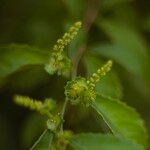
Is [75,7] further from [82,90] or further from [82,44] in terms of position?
[82,90]

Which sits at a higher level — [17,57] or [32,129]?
[17,57]

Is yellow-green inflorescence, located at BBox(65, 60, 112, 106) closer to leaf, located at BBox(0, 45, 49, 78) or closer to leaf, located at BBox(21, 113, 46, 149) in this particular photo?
leaf, located at BBox(0, 45, 49, 78)

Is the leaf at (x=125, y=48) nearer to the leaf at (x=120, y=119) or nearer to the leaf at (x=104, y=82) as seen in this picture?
the leaf at (x=104, y=82)

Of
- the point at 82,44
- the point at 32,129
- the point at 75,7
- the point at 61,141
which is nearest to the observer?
the point at 61,141

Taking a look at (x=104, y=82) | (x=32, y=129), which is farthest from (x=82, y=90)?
(x=32, y=129)

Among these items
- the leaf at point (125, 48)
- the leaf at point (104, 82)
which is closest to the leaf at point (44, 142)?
the leaf at point (104, 82)

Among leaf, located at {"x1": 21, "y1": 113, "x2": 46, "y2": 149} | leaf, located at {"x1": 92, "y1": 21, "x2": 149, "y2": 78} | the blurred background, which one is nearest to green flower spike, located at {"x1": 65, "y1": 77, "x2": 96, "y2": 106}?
the blurred background

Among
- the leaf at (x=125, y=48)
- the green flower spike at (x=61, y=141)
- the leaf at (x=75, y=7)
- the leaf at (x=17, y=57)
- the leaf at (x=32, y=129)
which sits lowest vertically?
the leaf at (x=32, y=129)

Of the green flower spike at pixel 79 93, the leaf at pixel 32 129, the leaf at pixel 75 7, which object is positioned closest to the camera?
the green flower spike at pixel 79 93
